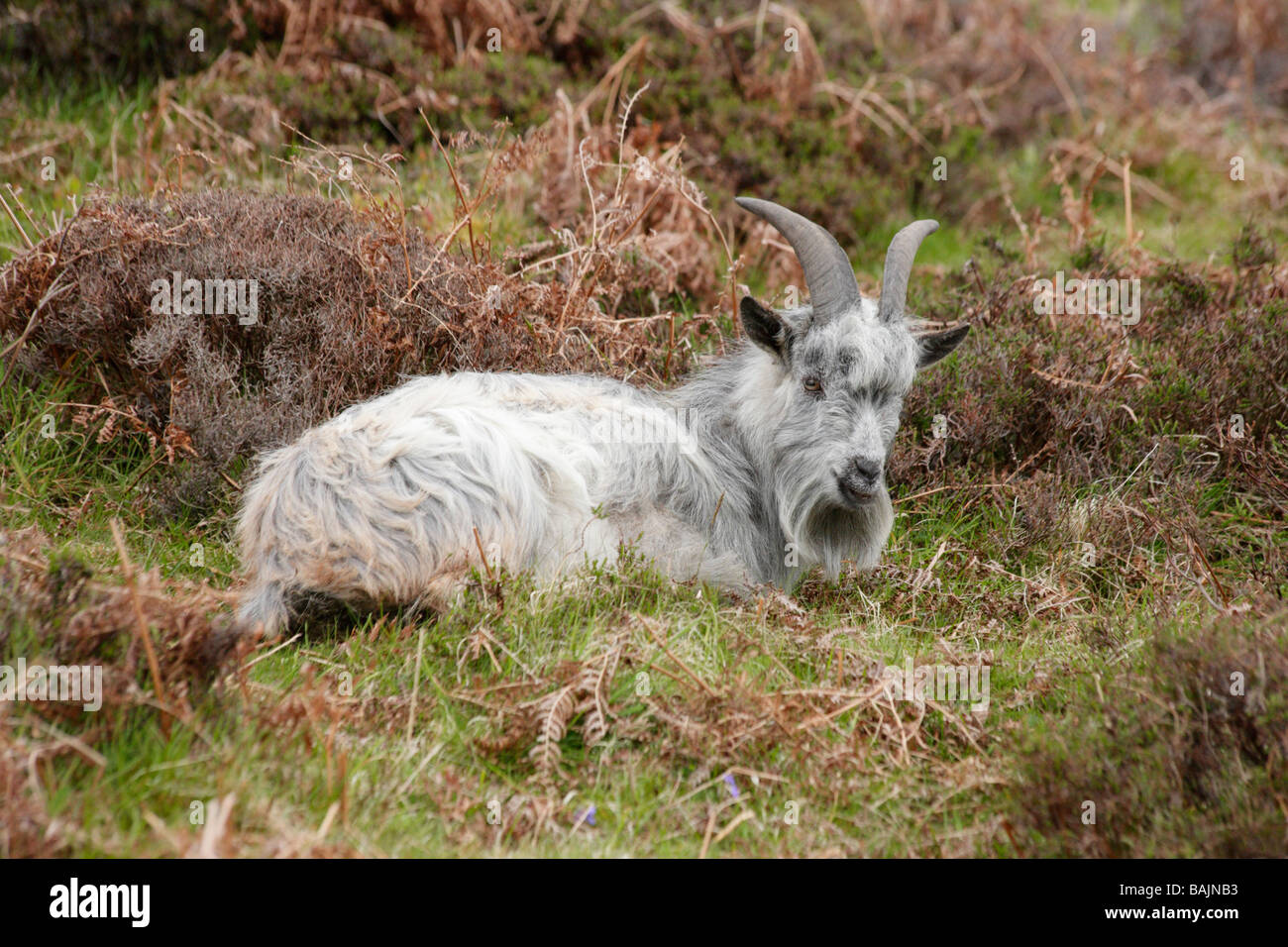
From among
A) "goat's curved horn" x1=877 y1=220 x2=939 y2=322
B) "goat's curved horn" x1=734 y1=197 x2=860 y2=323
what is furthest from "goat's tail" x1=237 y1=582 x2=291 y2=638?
"goat's curved horn" x1=877 y1=220 x2=939 y2=322

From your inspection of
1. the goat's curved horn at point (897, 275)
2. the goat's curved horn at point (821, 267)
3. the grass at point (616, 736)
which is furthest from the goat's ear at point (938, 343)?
the grass at point (616, 736)

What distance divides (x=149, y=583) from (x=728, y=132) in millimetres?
7000

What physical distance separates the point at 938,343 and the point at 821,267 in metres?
0.77

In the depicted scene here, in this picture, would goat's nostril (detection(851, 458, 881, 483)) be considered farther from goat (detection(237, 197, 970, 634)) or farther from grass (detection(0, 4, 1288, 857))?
grass (detection(0, 4, 1288, 857))

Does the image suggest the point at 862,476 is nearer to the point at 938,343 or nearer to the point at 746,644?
the point at 938,343

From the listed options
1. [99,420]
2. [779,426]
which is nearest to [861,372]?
[779,426]

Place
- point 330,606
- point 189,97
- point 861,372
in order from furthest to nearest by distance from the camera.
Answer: point 189,97 < point 861,372 < point 330,606

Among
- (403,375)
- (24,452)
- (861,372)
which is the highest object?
(861,372)

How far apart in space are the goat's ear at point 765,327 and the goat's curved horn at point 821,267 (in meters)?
0.20

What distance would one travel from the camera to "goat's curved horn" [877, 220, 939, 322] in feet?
19.6

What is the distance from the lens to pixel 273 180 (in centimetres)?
843

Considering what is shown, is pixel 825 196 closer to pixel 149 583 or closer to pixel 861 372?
pixel 861 372

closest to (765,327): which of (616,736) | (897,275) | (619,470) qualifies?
(897,275)

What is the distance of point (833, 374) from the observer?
5.84 m
